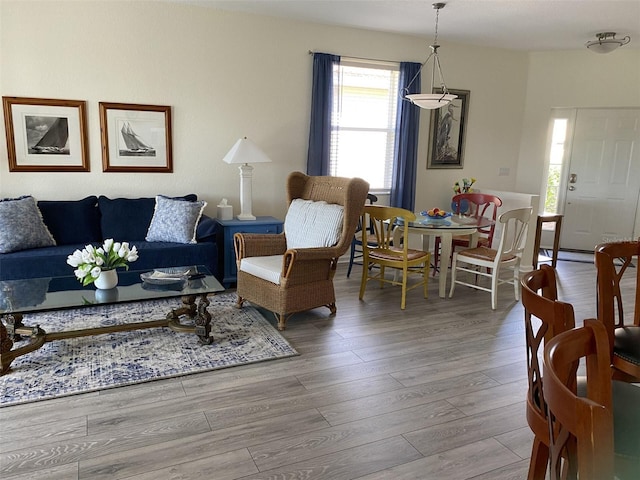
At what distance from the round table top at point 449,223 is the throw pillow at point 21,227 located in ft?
10.5

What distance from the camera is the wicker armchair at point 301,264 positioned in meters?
3.60

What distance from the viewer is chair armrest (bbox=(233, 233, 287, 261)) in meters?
4.04

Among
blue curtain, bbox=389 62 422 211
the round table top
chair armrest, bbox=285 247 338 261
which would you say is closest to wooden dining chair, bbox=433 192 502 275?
the round table top

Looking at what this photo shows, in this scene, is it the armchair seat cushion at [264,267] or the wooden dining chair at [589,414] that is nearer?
the wooden dining chair at [589,414]

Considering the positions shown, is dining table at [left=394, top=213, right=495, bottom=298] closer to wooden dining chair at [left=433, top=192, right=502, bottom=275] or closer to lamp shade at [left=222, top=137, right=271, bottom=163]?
wooden dining chair at [left=433, top=192, right=502, bottom=275]

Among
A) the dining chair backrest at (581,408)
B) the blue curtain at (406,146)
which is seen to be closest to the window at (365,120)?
the blue curtain at (406,146)

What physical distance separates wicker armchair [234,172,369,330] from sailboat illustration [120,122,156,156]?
5.10 feet

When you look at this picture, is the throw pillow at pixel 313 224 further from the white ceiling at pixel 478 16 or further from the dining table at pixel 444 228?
the white ceiling at pixel 478 16

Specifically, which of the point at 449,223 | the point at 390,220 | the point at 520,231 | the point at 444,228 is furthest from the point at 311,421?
the point at 520,231

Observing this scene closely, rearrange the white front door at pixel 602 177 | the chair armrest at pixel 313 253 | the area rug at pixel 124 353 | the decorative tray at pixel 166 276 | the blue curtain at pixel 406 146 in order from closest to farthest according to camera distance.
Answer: the area rug at pixel 124 353 < the decorative tray at pixel 166 276 < the chair armrest at pixel 313 253 < the blue curtain at pixel 406 146 < the white front door at pixel 602 177

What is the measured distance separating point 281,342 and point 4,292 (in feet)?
5.99

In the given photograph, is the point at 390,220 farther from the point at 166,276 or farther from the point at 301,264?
the point at 166,276

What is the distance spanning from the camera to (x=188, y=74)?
484 cm

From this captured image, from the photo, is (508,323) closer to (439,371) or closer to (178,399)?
(439,371)
